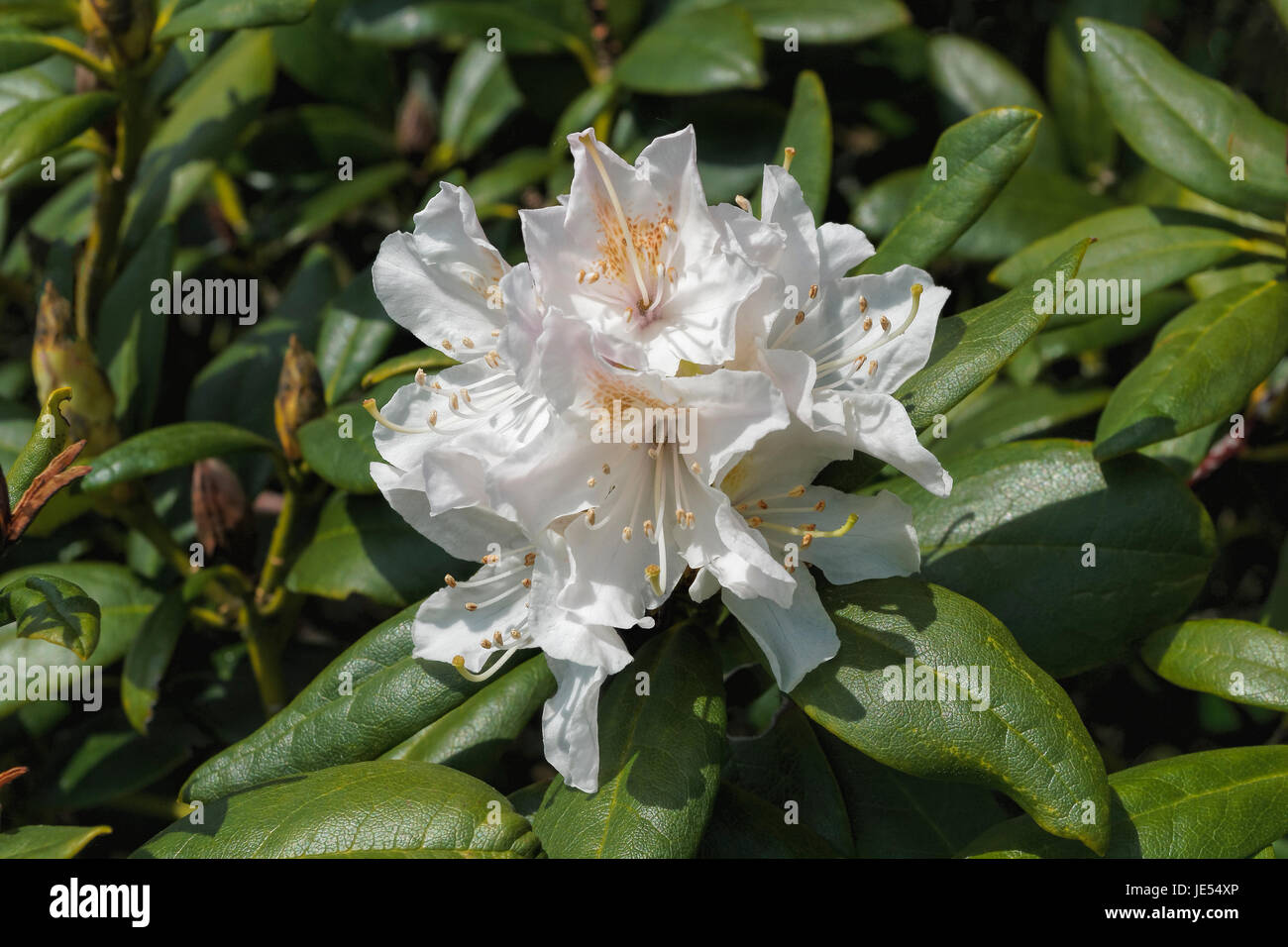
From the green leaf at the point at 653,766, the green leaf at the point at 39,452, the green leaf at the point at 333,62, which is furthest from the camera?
the green leaf at the point at 333,62

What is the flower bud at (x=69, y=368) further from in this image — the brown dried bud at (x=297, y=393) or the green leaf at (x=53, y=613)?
the green leaf at (x=53, y=613)

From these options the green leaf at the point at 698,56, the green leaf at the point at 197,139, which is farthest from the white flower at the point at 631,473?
the green leaf at the point at 197,139

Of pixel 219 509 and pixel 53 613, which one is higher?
pixel 53 613

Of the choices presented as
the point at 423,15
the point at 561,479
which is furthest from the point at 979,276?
the point at 561,479

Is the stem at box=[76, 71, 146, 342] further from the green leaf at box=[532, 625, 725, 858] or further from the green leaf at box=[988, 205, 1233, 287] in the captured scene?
the green leaf at box=[988, 205, 1233, 287]

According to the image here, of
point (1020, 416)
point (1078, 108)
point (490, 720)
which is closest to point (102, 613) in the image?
point (490, 720)

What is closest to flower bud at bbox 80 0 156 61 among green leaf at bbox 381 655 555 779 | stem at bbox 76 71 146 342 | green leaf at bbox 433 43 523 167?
stem at bbox 76 71 146 342

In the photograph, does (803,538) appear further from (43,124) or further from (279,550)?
(43,124)
